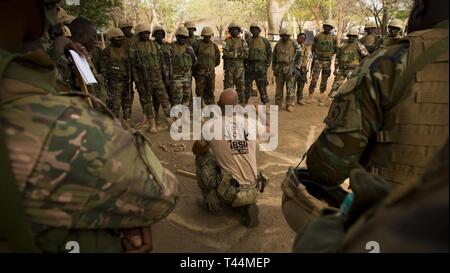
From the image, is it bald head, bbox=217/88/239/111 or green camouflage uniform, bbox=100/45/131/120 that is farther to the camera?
green camouflage uniform, bbox=100/45/131/120

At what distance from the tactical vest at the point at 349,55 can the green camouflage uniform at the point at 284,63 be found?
116 centimetres

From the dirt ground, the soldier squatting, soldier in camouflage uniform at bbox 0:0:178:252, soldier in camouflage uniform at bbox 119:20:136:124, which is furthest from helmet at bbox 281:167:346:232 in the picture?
soldier in camouflage uniform at bbox 119:20:136:124

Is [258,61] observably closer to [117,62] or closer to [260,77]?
[260,77]

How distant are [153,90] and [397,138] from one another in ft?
19.6

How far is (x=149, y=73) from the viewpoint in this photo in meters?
6.58

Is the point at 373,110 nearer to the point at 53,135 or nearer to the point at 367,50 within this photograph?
the point at 53,135

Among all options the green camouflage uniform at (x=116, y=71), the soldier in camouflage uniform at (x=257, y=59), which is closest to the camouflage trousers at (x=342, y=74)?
the soldier in camouflage uniform at (x=257, y=59)

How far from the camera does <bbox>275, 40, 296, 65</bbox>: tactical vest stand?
8.03 m

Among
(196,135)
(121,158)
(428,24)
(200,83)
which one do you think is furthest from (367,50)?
(121,158)

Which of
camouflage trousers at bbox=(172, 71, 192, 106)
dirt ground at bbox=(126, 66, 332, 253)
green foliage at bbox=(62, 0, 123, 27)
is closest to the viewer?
dirt ground at bbox=(126, 66, 332, 253)

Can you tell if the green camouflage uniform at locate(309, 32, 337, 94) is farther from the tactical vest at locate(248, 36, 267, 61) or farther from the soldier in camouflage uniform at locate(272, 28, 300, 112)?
the tactical vest at locate(248, 36, 267, 61)

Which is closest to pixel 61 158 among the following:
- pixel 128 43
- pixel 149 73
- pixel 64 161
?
pixel 64 161

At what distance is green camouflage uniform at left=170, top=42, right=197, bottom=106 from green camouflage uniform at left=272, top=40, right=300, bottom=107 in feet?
7.22

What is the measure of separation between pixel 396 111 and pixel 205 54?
22.1ft
